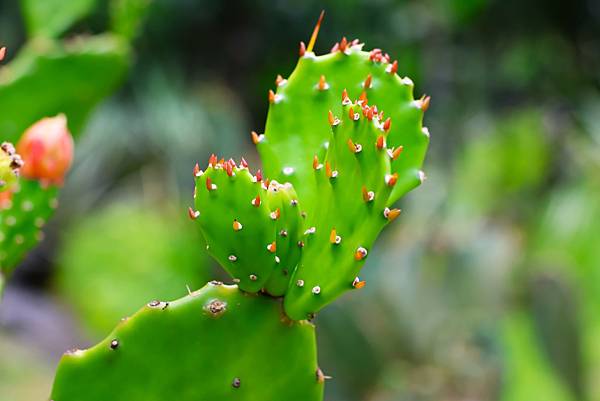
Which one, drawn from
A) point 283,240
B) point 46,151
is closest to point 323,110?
point 283,240

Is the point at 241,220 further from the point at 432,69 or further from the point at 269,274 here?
the point at 432,69

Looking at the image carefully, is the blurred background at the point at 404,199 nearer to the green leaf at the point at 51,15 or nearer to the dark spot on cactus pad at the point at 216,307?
the green leaf at the point at 51,15

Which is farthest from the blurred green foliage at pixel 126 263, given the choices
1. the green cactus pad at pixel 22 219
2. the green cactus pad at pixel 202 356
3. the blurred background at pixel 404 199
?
the green cactus pad at pixel 202 356

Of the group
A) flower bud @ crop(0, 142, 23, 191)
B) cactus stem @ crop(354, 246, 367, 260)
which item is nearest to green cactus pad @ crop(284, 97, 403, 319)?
cactus stem @ crop(354, 246, 367, 260)

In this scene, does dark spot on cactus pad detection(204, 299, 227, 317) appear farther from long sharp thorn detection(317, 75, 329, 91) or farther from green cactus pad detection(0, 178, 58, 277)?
green cactus pad detection(0, 178, 58, 277)

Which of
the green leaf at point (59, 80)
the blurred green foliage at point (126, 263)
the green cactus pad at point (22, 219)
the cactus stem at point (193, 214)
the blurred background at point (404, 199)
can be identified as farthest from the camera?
the blurred green foliage at point (126, 263)

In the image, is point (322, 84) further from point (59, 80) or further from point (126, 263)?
point (126, 263)
